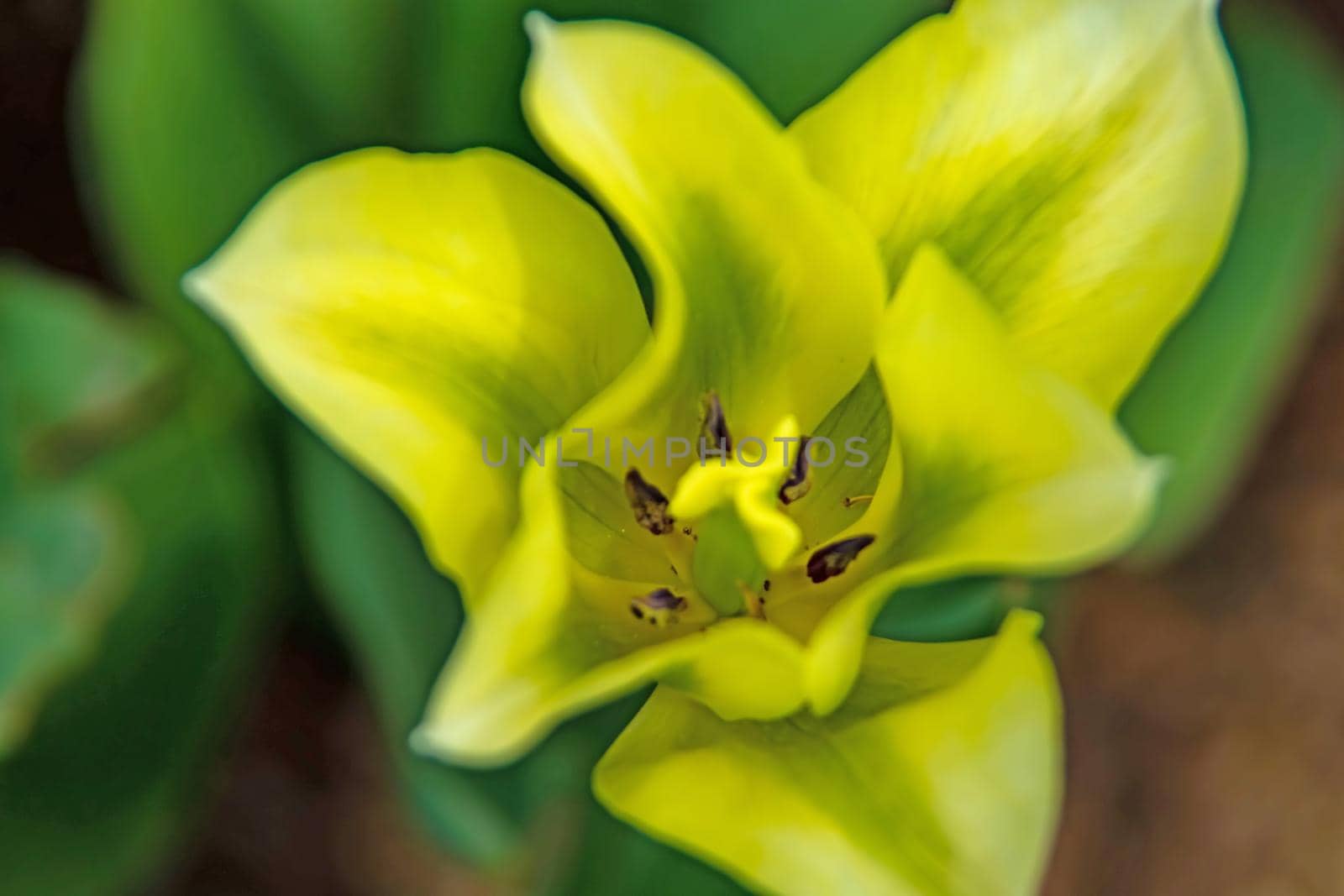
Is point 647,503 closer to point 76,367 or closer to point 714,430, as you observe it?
point 714,430

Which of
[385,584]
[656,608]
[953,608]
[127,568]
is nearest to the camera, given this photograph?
[656,608]

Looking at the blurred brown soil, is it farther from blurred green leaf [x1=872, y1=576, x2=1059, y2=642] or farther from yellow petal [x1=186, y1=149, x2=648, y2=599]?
yellow petal [x1=186, y1=149, x2=648, y2=599]

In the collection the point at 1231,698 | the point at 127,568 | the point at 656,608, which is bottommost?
the point at 1231,698

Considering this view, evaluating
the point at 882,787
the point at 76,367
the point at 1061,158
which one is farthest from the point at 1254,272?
the point at 76,367

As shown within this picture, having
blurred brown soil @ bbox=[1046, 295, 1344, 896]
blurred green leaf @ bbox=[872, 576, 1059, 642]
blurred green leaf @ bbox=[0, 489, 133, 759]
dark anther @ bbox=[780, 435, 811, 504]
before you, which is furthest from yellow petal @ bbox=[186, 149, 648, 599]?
blurred brown soil @ bbox=[1046, 295, 1344, 896]

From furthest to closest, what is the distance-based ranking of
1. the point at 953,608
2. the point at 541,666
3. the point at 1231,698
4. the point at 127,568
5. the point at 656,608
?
the point at 1231,698 < the point at 127,568 < the point at 953,608 < the point at 656,608 < the point at 541,666

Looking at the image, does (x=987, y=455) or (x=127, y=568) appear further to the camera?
(x=127, y=568)

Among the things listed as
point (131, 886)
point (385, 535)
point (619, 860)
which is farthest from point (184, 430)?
point (619, 860)
